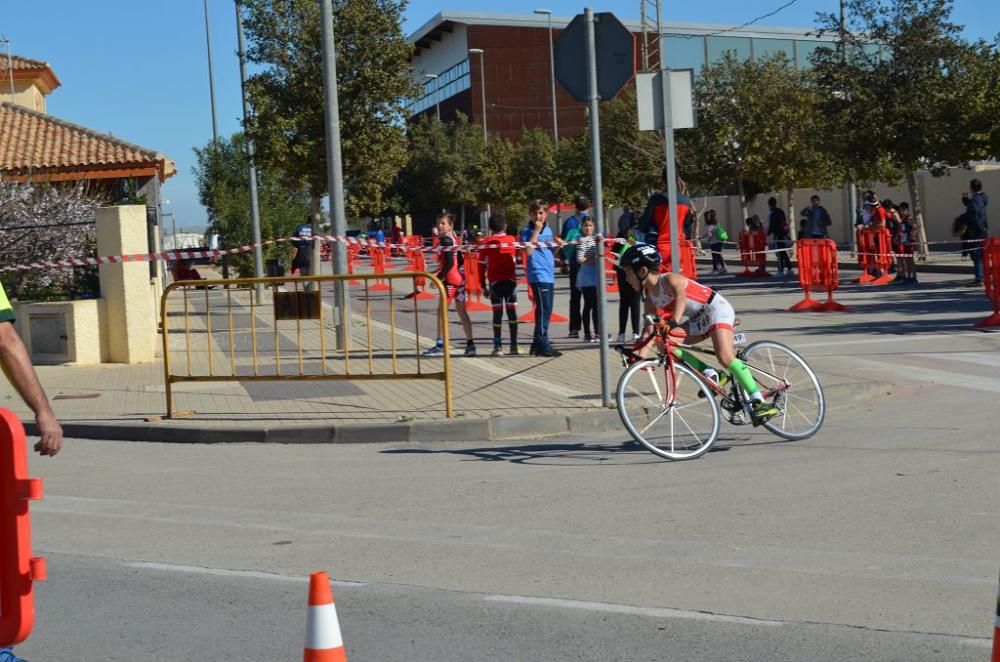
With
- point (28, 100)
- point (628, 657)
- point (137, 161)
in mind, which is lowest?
point (628, 657)

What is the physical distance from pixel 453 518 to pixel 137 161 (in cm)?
2315

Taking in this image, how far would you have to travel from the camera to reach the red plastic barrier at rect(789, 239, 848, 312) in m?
21.9

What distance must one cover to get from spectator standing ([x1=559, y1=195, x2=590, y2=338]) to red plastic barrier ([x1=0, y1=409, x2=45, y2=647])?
13.2m

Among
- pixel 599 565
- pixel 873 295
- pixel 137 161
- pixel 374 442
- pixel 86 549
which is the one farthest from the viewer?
pixel 137 161

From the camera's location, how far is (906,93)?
3278 cm

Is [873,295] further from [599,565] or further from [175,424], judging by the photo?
[599,565]

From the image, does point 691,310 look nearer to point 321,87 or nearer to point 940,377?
point 940,377

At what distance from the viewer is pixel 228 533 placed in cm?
786

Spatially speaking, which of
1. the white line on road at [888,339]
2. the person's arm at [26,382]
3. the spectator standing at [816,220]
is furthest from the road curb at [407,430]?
the spectator standing at [816,220]

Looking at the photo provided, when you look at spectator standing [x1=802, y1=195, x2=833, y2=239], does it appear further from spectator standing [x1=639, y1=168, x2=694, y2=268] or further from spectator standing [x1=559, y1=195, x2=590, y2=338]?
spectator standing [x1=639, y1=168, x2=694, y2=268]

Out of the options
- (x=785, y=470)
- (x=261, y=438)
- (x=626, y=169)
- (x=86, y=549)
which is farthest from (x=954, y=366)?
(x=626, y=169)

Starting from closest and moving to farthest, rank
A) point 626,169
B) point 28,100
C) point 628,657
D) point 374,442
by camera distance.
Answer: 1. point 628,657
2. point 374,442
3. point 28,100
4. point 626,169

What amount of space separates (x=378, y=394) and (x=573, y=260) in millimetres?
5481

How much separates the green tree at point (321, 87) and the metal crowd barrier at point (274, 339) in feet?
41.5
